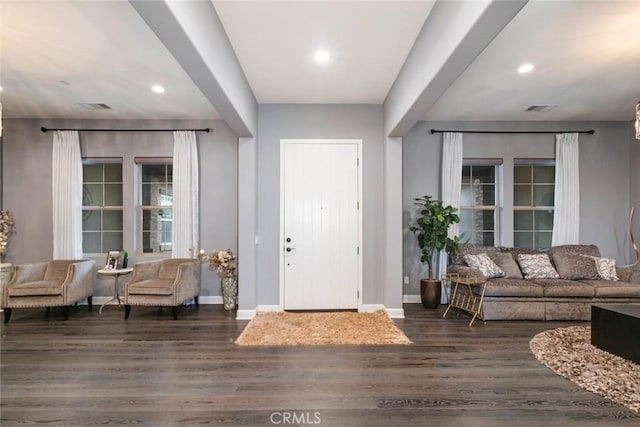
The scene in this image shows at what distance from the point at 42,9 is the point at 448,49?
3.08m

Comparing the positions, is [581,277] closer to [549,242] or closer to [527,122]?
[549,242]

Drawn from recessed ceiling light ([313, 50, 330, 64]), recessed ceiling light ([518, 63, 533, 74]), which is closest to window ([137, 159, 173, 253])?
recessed ceiling light ([313, 50, 330, 64])

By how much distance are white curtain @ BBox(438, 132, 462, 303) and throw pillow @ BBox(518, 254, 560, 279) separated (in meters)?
1.01

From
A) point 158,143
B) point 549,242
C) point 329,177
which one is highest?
point 158,143

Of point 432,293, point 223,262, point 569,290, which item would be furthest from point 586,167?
point 223,262

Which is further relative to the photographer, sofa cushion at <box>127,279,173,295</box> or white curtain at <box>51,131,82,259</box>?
white curtain at <box>51,131,82,259</box>

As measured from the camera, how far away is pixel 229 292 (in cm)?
481

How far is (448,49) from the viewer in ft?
7.59

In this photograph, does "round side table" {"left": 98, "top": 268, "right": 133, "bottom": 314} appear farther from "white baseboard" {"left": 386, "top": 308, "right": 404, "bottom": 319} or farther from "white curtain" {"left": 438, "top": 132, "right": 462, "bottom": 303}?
"white curtain" {"left": 438, "top": 132, "right": 462, "bottom": 303}

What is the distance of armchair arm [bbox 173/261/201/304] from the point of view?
4.40 metres

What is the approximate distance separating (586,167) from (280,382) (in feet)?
19.0

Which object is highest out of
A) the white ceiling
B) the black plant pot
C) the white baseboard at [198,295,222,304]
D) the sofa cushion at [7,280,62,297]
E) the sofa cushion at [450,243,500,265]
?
the white ceiling

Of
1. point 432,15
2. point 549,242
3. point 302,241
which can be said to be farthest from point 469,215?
point 432,15

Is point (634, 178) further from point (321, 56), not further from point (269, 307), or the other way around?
point (269, 307)
